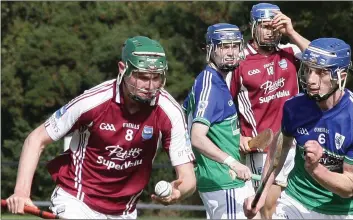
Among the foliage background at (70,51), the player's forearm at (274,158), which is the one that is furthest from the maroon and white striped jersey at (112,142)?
the foliage background at (70,51)

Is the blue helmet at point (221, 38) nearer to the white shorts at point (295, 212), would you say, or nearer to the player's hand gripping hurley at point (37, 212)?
the white shorts at point (295, 212)

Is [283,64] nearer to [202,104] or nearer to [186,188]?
[202,104]

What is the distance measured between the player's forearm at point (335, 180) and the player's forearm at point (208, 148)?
1.44 metres

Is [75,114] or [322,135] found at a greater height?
[75,114]

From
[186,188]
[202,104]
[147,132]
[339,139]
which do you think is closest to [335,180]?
[339,139]

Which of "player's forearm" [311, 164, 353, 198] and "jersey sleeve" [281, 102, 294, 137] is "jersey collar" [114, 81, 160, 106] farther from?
"player's forearm" [311, 164, 353, 198]

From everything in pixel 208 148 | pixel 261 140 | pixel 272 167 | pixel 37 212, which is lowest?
pixel 261 140

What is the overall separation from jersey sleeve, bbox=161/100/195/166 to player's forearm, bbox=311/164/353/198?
3.09ft

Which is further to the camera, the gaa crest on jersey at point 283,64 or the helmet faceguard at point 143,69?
the gaa crest on jersey at point 283,64

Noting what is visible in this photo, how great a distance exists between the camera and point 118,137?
7.47 metres

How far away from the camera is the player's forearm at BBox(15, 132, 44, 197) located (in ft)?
23.0

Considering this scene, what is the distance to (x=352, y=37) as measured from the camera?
55.3ft

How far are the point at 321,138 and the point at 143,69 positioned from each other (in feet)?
4.23

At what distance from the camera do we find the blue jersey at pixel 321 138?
7.43 metres
